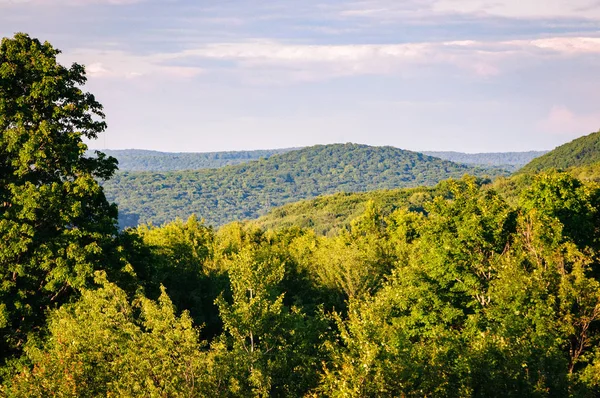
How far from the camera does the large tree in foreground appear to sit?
33656 mm

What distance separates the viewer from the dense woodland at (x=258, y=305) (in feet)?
68.8

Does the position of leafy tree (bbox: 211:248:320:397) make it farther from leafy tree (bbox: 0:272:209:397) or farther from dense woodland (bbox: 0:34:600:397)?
leafy tree (bbox: 0:272:209:397)

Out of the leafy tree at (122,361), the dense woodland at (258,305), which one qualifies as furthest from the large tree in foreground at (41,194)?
the leafy tree at (122,361)

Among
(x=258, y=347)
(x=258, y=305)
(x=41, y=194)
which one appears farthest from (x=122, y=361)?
(x=41, y=194)

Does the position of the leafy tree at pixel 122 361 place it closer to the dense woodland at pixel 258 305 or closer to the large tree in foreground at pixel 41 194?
the dense woodland at pixel 258 305

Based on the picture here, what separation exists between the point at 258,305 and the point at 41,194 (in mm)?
16058

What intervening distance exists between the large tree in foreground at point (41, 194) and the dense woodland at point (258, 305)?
11 cm

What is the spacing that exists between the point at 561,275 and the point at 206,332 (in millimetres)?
31810

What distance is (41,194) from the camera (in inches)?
1359

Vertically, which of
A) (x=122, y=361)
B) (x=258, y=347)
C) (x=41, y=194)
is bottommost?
(x=258, y=347)

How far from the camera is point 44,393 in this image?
2030 cm

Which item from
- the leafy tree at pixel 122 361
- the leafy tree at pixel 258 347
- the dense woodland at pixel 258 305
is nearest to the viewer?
the leafy tree at pixel 122 361

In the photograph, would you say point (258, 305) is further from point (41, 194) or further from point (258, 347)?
point (41, 194)

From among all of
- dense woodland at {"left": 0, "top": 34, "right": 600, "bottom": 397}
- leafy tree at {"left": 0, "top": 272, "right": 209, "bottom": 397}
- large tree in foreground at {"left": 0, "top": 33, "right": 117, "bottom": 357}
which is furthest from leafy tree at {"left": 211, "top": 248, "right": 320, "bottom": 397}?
large tree in foreground at {"left": 0, "top": 33, "right": 117, "bottom": 357}
